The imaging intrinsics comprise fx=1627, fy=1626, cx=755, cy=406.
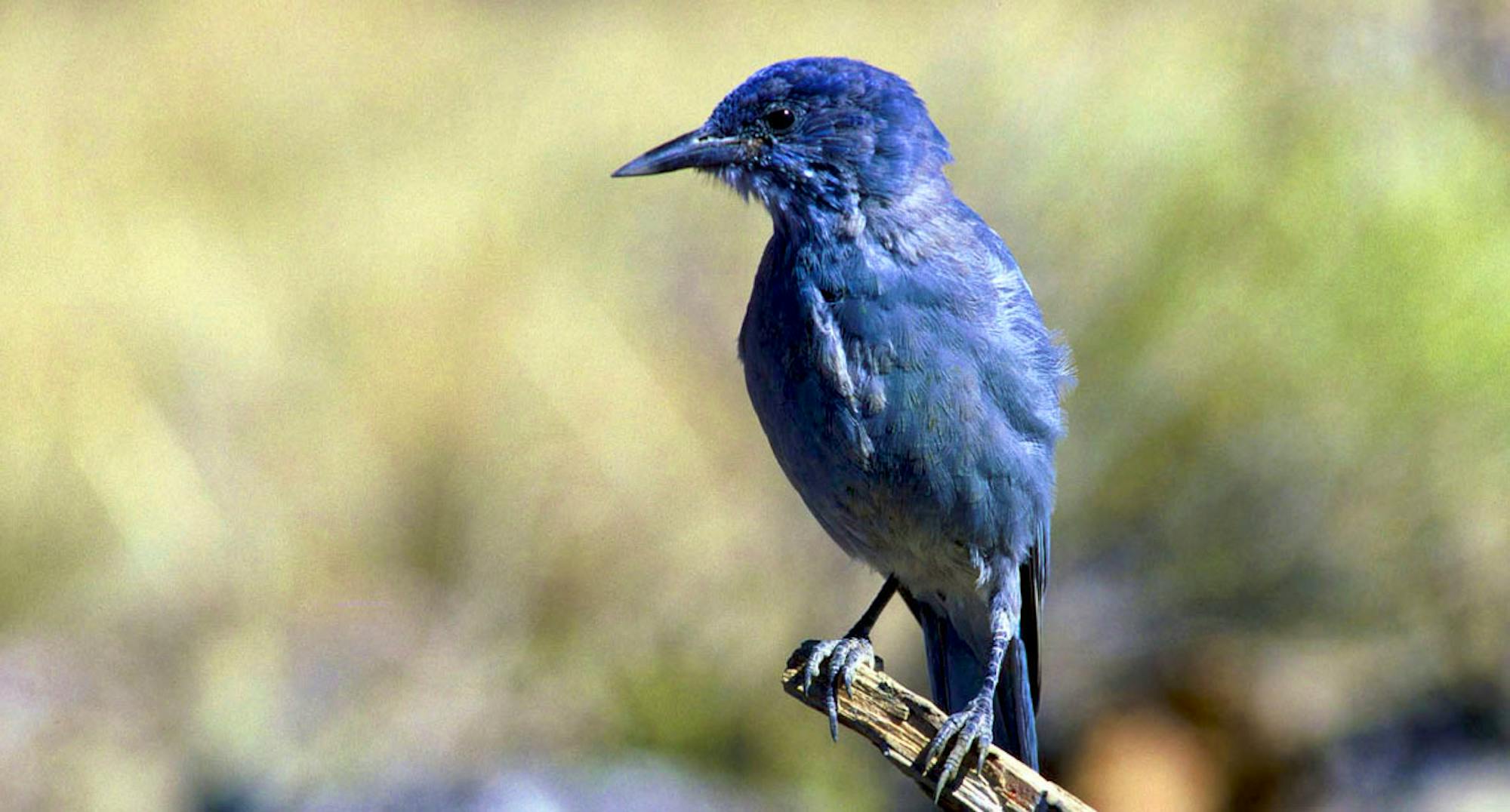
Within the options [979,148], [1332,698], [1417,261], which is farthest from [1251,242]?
[1332,698]

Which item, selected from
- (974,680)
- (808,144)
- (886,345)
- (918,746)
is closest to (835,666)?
(918,746)

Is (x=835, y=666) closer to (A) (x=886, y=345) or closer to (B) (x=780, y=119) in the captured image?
(A) (x=886, y=345)

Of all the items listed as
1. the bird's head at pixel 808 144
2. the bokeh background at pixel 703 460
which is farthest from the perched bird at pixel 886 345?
the bokeh background at pixel 703 460

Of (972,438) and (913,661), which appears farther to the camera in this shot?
(913,661)

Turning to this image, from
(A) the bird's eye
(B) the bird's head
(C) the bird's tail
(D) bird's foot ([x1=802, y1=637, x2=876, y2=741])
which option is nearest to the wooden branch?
(D) bird's foot ([x1=802, y1=637, x2=876, y2=741])

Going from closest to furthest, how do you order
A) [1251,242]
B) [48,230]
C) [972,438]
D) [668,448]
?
[972,438] → [1251,242] → [668,448] → [48,230]

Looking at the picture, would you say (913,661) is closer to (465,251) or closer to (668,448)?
(668,448)
